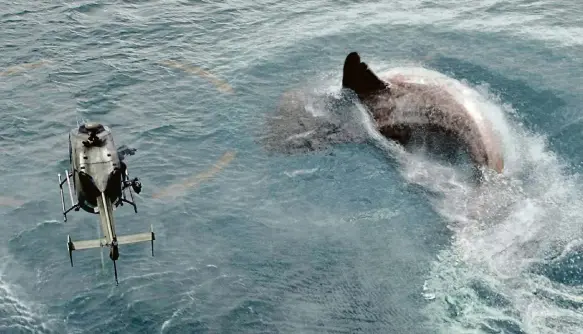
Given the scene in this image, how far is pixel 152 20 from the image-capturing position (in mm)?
59031

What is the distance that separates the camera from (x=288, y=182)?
38.3 meters

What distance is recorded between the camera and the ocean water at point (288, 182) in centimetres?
2980

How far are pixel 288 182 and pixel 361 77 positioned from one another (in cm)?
937

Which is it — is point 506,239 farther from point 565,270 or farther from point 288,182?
point 288,182

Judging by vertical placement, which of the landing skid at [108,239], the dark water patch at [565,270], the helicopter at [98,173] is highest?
the helicopter at [98,173]

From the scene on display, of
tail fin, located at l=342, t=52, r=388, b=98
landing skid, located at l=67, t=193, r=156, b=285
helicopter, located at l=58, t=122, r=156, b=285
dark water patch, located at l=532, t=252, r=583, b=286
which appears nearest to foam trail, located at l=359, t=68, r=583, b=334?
dark water patch, located at l=532, t=252, r=583, b=286

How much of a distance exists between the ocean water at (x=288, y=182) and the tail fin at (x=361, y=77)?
1.60 m

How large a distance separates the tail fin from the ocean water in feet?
5.25

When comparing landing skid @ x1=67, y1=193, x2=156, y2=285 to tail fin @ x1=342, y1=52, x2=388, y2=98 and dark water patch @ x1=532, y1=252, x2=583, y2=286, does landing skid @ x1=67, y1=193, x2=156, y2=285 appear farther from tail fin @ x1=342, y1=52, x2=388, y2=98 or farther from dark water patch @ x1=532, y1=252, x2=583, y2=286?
tail fin @ x1=342, y1=52, x2=388, y2=98

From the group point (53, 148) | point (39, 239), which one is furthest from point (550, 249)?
point (53, 148)

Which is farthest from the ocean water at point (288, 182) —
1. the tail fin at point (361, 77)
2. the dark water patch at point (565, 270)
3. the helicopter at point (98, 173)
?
the helicopter at point (98, 173)

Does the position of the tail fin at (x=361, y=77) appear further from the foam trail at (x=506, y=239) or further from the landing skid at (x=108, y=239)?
the landing skid at (x=108, y=239)

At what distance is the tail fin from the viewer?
43.1 meters

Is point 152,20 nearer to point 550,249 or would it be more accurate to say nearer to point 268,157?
point 268,157
